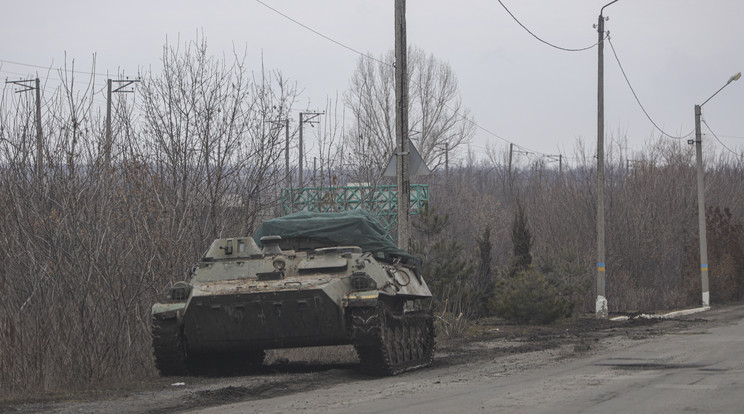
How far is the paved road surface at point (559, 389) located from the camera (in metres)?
9.00

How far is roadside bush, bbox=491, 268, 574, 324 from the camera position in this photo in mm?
23938

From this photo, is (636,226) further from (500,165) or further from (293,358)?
(500,165)

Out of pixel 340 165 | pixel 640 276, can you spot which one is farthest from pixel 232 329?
pixel 640 276

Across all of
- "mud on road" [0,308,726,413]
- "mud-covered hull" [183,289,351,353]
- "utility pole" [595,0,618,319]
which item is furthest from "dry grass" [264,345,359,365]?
"utility pole" [595,0,618,319]

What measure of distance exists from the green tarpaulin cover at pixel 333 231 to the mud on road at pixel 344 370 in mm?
1775

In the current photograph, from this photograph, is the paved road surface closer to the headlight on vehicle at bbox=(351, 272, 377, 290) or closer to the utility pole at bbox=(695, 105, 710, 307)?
the headlight on vehicle at bbox=(351, 272, 377, 290)

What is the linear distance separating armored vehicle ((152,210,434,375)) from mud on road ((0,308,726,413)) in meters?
0.41

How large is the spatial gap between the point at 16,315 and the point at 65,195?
1855 millimetres

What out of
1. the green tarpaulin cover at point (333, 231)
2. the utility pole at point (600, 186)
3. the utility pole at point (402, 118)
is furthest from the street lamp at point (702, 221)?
the green tarpaulin cover at point (333, 231)

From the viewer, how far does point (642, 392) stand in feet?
32.8

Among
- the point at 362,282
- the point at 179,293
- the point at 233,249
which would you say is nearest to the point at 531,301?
the point at 233,249

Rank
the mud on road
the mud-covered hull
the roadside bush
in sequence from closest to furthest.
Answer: the mud on road < the mud-covered hull < the roadside bush

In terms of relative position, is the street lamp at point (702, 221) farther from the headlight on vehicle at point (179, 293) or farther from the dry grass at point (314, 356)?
the headlight on vehicle at point (179, 293)

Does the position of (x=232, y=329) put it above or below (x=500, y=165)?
below
